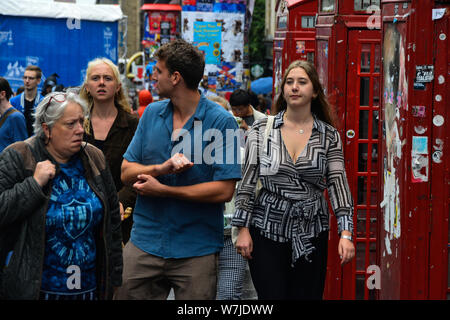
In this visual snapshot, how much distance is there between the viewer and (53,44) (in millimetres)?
19531

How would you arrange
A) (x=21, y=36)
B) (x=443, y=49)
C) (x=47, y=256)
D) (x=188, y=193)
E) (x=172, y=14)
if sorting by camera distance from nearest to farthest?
(x=47, y=256) < (x=188, y=193) < (x=443, y=49) < (x=21, y=36) < (x=172, y=14)

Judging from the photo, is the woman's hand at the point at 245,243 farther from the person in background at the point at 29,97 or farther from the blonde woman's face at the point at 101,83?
the person in background at the point at 29,97

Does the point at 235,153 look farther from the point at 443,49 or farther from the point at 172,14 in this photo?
the point at 172,14

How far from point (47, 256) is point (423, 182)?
2.41m

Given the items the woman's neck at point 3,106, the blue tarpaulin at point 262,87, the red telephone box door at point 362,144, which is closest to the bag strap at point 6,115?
the woman's neck at point 3,106

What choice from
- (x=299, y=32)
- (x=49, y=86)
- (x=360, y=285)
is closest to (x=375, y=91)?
(x=360, y=285)

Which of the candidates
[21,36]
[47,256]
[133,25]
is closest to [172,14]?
[21,36]

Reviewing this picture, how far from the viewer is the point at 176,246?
480 cm

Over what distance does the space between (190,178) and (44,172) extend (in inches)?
34.6

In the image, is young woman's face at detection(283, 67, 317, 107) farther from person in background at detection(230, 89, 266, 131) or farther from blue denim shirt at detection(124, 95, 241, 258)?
person in background at detection(230, 89, 266, 131)

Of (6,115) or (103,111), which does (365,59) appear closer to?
(103,111)

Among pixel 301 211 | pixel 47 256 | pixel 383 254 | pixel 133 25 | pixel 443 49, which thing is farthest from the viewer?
pixel 133 25

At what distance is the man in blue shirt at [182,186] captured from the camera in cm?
480

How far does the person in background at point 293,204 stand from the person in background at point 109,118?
1410 millimetres
